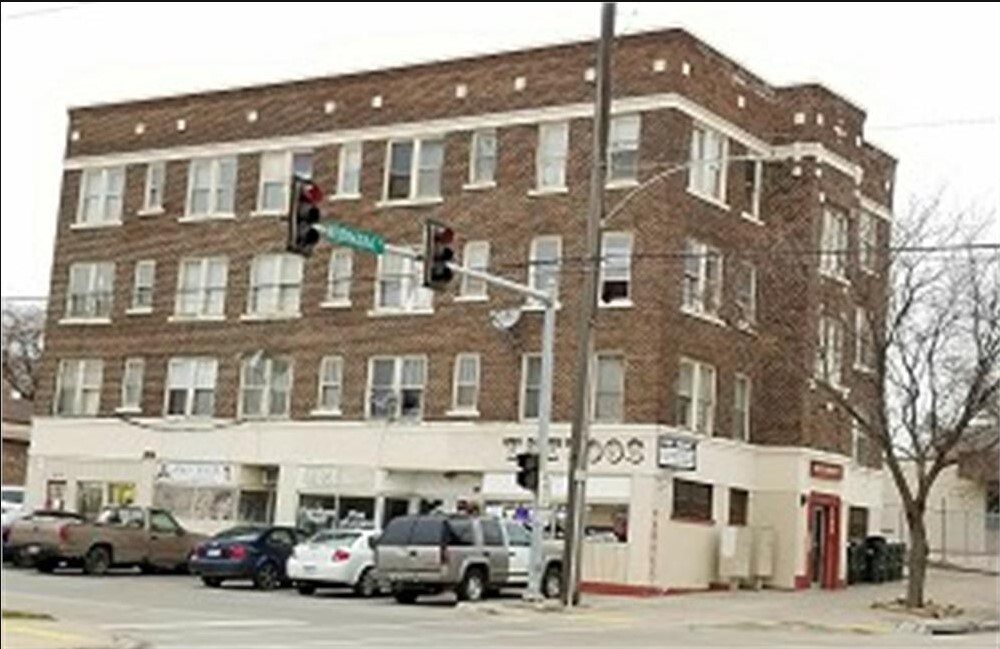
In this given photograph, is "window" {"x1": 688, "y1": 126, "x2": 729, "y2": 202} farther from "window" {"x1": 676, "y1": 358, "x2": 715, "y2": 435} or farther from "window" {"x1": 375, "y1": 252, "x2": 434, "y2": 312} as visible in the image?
"window" {"x1": 375, "y1": 252, "x2": 434, "y2": 312}

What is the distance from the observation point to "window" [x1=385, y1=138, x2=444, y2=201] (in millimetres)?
42219

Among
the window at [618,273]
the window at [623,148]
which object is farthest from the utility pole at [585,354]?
the window at [623,148]

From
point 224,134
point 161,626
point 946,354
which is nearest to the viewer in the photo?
point 161,626

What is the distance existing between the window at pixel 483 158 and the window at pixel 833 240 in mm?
8275

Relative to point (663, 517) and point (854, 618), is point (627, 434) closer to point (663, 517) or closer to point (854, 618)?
point (663, 517)

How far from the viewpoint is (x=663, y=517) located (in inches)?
1473

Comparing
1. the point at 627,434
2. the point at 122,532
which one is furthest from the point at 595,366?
the point at 122,532

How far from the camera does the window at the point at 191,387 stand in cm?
4516

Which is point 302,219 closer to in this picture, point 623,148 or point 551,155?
point 623,148

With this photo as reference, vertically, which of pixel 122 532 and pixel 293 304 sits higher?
pixel 293 304

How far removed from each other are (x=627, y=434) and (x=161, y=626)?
55.1 feet

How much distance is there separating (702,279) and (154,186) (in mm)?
16724

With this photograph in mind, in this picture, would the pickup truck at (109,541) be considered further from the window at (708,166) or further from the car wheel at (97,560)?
the window at (708,166)

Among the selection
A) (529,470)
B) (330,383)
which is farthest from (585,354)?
(330,383)
